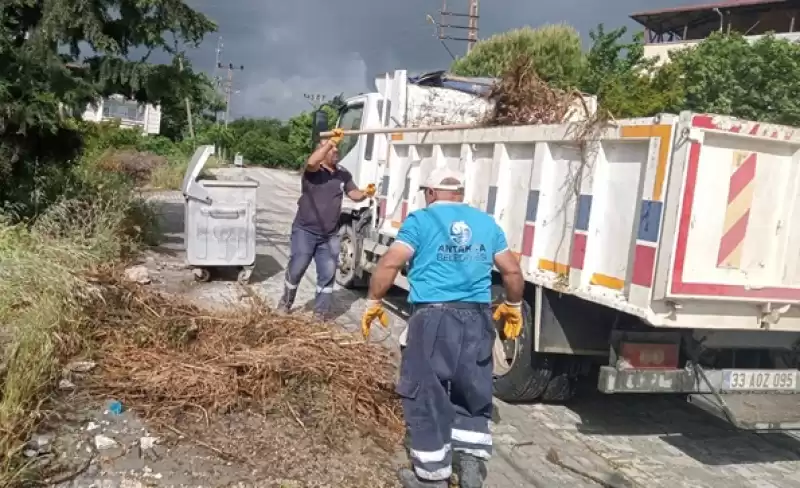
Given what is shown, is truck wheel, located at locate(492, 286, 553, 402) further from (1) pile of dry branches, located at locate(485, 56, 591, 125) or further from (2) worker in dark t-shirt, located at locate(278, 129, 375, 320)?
(2) worker in dark t-shirt, located at locate(278, 129, 375, 320)

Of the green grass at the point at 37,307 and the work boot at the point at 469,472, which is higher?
the green grass at the point at 37,307

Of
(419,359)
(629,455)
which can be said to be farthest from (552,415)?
(419,359)

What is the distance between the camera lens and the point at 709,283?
4.55m

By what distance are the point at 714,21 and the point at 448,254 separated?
3205 cm

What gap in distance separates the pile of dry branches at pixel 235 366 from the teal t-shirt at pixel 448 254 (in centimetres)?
103

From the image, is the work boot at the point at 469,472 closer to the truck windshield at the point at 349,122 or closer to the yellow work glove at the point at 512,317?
the yellow work glove at the point at 512,317

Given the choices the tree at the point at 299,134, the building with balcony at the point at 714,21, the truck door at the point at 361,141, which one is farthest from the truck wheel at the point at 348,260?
the tree at the point at 299,134

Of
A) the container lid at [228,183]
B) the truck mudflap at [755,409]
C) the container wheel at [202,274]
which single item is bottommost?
the container wheel at [202,274]

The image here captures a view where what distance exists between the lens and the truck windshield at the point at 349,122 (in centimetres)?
962

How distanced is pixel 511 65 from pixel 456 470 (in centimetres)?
355

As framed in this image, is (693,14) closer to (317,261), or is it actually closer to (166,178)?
(166,178)

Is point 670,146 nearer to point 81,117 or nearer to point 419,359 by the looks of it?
point 419,359

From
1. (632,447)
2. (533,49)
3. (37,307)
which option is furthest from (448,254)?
(533,49)

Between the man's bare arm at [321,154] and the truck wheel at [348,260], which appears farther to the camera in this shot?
the truck wheel at [348,260]
